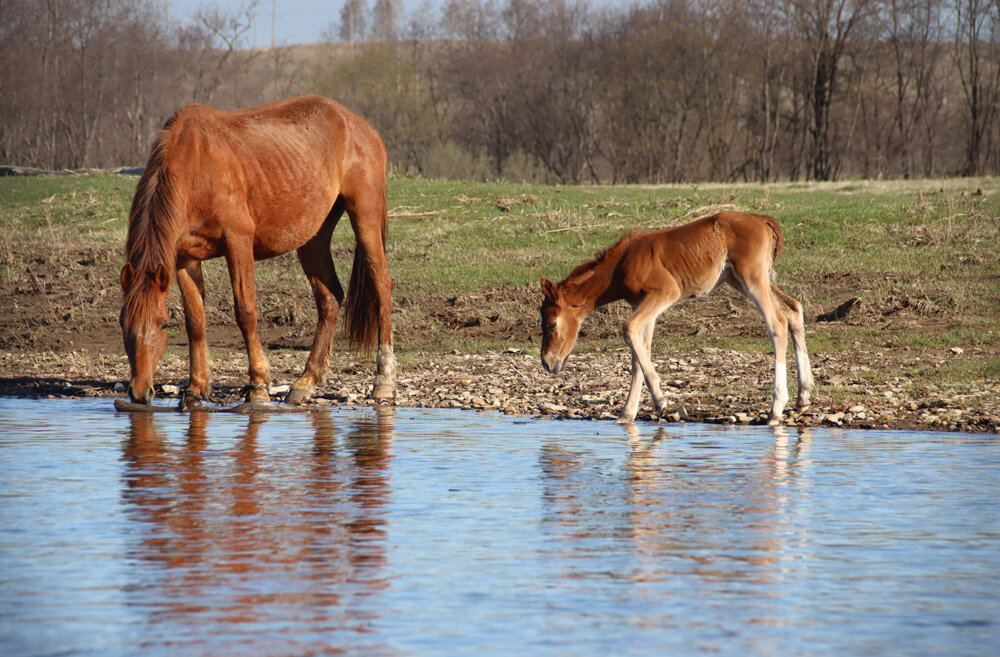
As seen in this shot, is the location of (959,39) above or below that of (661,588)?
above

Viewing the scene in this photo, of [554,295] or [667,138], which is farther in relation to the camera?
[667,138]

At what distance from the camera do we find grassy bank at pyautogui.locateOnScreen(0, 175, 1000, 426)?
13125 mm

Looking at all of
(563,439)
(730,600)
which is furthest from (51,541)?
(563,439)

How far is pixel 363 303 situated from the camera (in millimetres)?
12133

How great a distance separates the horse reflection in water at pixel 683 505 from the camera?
194 inches

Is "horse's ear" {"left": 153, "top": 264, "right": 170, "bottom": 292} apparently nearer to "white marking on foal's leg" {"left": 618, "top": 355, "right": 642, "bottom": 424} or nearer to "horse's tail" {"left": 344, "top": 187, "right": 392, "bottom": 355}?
"horse's tail" {"left": 344, "top": 187, "right": 392, "bottom": 355}

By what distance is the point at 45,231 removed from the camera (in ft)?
65.5

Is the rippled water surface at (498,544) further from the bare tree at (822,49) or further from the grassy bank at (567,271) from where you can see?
the bare tree at (822,49)

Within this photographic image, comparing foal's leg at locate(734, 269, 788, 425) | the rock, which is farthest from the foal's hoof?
the rock

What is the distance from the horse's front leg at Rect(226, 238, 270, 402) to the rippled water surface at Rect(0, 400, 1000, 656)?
172 centimetres

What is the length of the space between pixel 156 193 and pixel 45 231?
1128cm

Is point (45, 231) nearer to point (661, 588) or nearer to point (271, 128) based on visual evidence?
point (271, 128)

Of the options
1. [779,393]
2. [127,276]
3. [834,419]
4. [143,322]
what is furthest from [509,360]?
[127,276]

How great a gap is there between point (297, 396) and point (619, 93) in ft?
138
